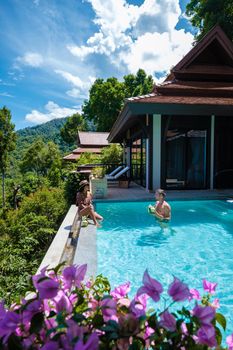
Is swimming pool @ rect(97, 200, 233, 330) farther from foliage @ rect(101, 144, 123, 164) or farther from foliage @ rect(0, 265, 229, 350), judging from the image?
foliage @ rect(101, 144, 123, 164)

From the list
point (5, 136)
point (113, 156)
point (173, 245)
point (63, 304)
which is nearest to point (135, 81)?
point (5, 136)

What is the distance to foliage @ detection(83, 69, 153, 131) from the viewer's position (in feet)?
127

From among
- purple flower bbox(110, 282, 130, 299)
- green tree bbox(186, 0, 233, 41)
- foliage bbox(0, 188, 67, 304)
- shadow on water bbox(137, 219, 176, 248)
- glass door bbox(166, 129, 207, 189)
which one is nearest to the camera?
purple flower bbox(110, 282, 130, 299)

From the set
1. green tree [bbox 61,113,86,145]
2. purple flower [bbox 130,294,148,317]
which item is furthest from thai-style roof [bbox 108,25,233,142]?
green tree [bbox 61,113,86,145]

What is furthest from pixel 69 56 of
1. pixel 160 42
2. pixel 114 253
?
pixel 114 253

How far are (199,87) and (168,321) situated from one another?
11.7 metres

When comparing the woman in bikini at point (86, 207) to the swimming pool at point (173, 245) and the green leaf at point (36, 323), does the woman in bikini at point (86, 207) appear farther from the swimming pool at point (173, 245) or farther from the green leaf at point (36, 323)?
the green leaf at point (36, 323)

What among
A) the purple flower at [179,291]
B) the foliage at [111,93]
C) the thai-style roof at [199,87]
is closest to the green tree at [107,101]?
the foliage at [111,93]

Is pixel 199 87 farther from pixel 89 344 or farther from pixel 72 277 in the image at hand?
pixel 89 344

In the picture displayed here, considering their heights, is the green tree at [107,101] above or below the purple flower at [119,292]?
above

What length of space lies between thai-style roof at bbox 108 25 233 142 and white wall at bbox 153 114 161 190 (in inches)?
37.8

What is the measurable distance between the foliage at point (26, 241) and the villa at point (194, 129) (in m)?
4.08

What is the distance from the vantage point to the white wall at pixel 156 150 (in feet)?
35.4

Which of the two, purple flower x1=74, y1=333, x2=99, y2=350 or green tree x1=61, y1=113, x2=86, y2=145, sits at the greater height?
green tree x1=61, y1=113, x2=86, y2=145
